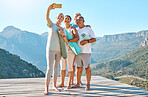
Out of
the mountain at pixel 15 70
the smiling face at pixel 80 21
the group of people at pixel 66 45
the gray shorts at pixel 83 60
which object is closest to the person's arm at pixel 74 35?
the group of people at pixel 66 45

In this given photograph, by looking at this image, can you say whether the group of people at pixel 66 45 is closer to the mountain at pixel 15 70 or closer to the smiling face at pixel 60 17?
the smiling face at pixel 60 17

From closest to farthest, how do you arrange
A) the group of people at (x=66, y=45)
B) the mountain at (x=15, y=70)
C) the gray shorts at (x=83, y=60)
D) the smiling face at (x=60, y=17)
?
the group of people at (x=66, y=45) → the smiling face at (x=60, y=17) → the gray shorts at (x=83, y=60) → the mountain at (x=15, y=70)

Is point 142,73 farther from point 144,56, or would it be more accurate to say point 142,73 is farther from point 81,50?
point 81,50

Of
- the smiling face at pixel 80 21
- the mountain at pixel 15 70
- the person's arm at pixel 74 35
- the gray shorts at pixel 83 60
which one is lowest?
the mountain at pixel 15 70

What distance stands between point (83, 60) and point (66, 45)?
52 centimetres

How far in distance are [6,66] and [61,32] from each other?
21961mm

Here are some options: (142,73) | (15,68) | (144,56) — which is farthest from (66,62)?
(144,56)

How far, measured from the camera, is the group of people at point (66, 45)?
339cm

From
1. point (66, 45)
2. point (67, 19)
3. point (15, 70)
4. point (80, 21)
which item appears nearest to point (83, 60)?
point (66, 45)

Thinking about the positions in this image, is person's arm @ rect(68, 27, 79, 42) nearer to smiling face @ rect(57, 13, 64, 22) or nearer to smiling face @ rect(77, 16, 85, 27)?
smiling face @ rect(77, 16, 85, 27)

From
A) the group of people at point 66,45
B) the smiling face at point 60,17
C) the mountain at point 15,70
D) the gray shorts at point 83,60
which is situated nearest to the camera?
the group of people at point 66,45

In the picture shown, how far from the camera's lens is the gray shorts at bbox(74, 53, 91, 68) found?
12.3 ft

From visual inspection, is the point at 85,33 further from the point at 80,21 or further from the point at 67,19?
the point at 67,19

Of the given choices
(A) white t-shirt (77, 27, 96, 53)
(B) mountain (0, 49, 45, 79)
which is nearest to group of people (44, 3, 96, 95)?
(A) white t-shirt (77, 27, 96, 53)
